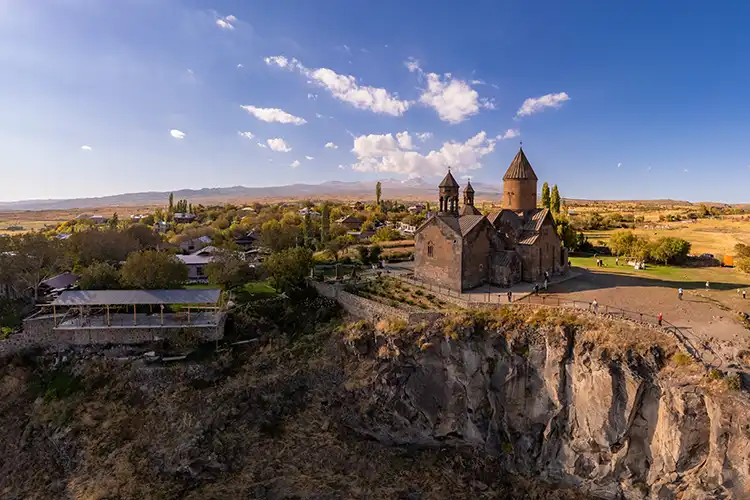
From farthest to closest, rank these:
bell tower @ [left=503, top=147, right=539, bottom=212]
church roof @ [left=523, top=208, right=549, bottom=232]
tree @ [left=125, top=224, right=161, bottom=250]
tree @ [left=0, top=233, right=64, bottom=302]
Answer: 1. tree @ [left=125, top=224, right=161, bottom=250]
2. bell tower @ [left=503, top=147, right=539, bottom=212]
3. church roof @ [left=523, top=208, right=549, bottom=232]
4. tree @ [left=0, top=233, right=64, bottom=302]

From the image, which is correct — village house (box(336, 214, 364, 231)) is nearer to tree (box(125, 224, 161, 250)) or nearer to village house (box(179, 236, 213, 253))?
village house (box(179, 236, 213, 253))

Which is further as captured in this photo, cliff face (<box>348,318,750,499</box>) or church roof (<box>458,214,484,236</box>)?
church roof (<box>458,214,484,236</box>)

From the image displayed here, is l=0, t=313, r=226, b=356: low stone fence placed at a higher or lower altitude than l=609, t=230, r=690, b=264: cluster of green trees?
lower

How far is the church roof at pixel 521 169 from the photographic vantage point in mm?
26859

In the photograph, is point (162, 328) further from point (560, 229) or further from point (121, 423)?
point (560, 229)

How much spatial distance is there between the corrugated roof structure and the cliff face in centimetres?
918

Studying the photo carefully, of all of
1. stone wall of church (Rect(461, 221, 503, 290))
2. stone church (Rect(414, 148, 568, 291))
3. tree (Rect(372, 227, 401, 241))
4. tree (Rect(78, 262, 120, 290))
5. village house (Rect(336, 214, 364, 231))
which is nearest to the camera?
stone wall of church (Rect(461, 221, 503, 290))

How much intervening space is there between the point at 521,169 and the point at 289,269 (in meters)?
17.0

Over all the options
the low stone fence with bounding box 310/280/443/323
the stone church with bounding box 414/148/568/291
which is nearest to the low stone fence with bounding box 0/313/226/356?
the low stone fence with bounding box 310/280/443/323

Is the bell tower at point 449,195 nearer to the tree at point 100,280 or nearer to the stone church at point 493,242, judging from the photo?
the stone church at point 493,242

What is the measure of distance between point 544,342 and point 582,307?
3.47 metres

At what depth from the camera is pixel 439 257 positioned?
985 inches

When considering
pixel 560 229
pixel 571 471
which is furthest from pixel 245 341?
pixel 560 229

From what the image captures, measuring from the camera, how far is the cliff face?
1368cm
